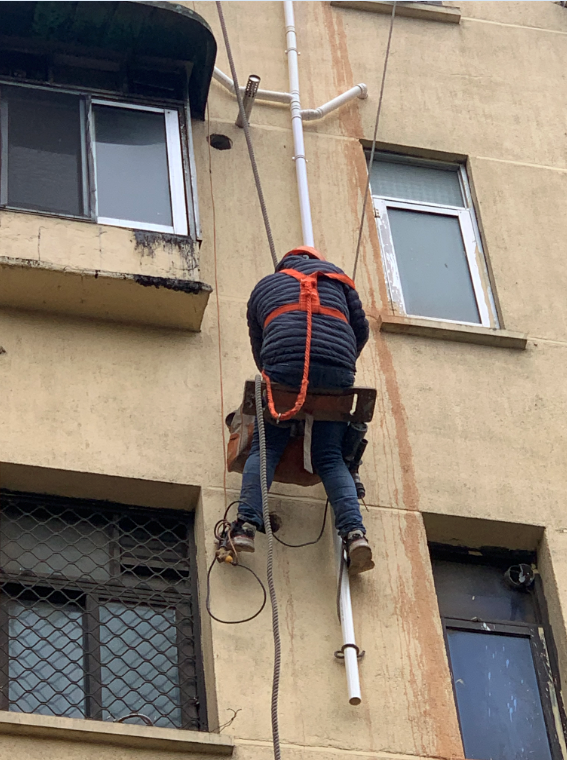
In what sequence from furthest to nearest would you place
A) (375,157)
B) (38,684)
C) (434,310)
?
(375,157) → (434,310) → (38,684)

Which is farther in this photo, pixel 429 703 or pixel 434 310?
pixel 434 310

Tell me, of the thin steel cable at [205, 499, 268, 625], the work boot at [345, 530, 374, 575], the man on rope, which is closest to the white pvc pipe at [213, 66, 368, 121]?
the man on rope

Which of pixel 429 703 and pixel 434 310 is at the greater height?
pixel 434 310

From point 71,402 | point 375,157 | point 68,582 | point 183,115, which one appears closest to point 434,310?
point 375,157

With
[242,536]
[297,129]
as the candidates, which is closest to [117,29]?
[297,129]

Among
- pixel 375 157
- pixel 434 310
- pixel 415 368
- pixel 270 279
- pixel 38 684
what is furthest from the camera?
pixel 375 157

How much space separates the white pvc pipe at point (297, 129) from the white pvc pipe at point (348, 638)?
274 cm

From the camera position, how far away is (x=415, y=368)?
9.30 meters

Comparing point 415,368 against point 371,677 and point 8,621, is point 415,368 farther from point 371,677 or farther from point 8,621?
point 8,621

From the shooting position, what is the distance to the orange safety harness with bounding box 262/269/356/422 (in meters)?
7.61

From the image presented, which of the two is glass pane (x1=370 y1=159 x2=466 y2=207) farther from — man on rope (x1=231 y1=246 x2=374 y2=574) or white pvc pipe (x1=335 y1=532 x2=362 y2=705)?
white pvc pipe (x1=335 y1=532 x2=362 y2=705)

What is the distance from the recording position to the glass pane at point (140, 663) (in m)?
7.58

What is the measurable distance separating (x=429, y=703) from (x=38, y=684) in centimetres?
218

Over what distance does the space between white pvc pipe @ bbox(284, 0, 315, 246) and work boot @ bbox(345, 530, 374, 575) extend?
2.69 m
